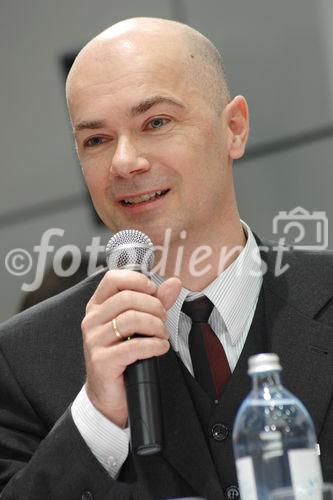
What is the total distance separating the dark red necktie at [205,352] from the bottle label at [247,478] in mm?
714

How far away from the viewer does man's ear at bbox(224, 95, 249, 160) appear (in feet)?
7.82

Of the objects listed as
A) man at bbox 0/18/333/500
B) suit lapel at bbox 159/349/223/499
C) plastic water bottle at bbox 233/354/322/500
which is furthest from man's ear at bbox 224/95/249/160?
plastic water bottle at bbox 233/354/322/500

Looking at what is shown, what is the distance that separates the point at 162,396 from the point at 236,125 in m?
0.75

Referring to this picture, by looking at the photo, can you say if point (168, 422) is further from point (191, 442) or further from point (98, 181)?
point (98, 181)

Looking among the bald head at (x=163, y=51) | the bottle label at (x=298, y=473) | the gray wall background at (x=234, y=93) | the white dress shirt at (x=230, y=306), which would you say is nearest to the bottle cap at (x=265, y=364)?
the bottle label at (x=298, y=473)

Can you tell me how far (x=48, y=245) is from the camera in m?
3.06

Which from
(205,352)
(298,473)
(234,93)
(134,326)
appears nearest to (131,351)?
(134,326)

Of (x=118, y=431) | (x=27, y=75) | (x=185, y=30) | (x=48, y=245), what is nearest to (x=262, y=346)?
(x=118, y=431)

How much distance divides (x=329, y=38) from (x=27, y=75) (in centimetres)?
97

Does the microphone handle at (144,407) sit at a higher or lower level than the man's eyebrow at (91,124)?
lower

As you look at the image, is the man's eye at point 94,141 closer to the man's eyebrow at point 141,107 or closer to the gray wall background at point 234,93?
the man's eyebrow at point 141,107

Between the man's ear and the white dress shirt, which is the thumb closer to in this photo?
the white dress shirt

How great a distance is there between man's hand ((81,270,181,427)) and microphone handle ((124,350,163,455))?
0.08 feet

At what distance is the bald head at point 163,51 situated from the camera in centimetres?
222
